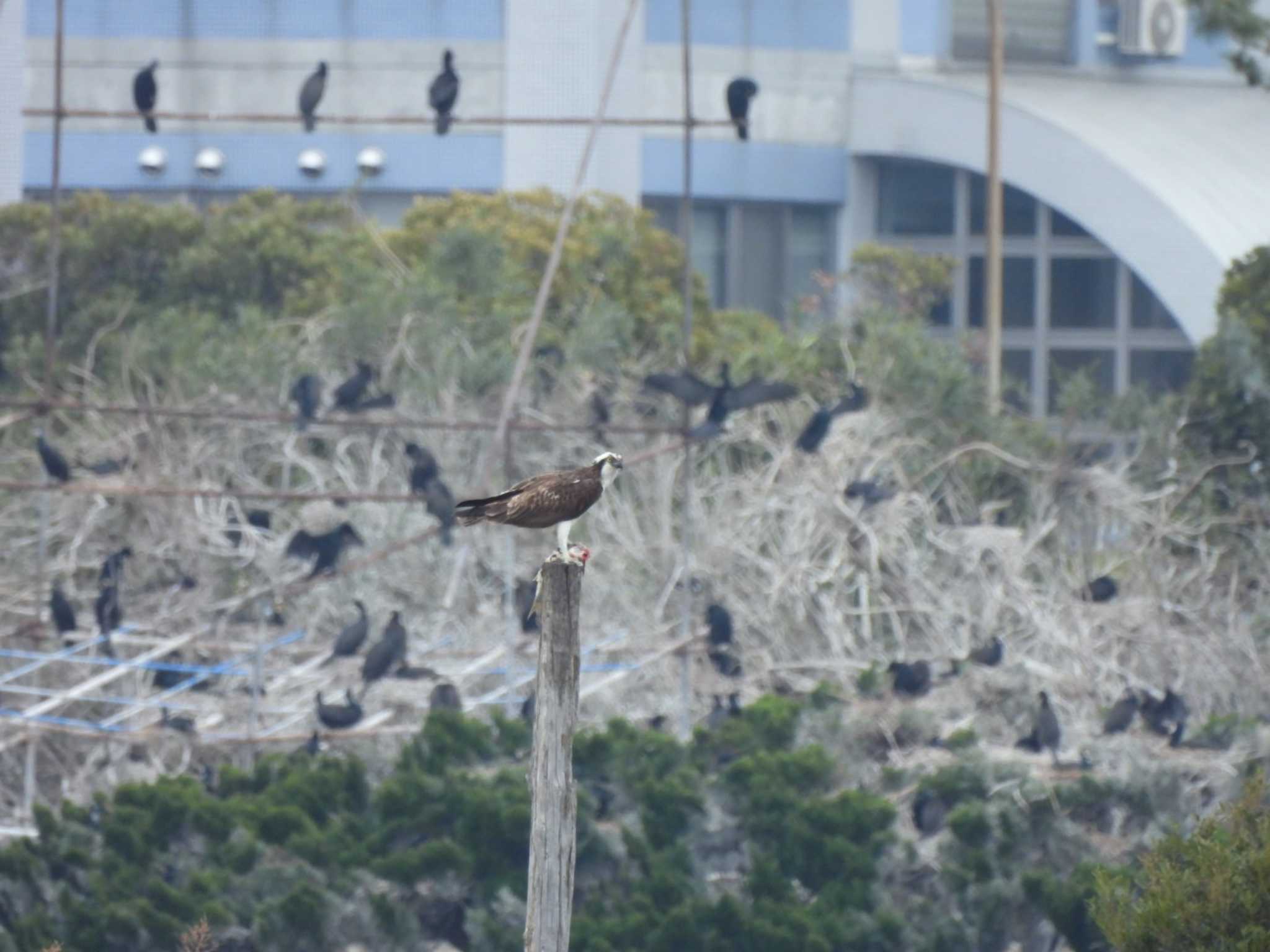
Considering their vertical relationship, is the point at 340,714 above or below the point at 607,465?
below

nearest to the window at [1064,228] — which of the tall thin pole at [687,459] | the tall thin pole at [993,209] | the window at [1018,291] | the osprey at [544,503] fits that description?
the window at [1018,291]

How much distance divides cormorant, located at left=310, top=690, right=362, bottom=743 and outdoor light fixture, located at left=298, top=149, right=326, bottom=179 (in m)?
12.8

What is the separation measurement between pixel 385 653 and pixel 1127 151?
1260cm

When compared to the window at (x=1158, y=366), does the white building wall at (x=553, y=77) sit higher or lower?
higher

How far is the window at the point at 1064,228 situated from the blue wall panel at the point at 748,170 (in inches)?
94.0

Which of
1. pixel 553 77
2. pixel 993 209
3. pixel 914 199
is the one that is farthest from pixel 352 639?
pixel 914 199

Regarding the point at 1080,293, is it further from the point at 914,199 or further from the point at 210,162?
the point at 210,162

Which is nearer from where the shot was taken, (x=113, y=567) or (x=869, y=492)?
(x=113, y=567)

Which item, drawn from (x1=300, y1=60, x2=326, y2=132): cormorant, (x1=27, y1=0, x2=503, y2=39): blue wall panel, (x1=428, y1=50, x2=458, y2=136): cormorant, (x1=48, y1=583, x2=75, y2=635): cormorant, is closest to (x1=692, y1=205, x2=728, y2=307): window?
(x1=27, y1=0, x2=503, y2=39): blue wall panel

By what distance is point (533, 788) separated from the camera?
13.6 ft

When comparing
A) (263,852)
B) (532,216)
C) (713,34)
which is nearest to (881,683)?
(263,852)

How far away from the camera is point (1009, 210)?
21.1 meters

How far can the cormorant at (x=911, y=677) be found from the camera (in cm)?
811

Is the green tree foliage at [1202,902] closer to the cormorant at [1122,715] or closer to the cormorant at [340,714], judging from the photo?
the cormorant at [1122,715]
